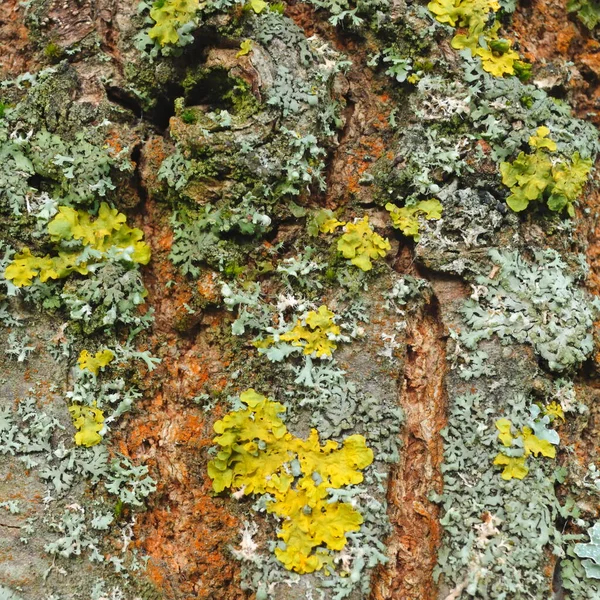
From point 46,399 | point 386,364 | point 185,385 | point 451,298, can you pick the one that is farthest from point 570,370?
point 46,399

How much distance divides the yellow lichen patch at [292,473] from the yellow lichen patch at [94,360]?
1.69 ft

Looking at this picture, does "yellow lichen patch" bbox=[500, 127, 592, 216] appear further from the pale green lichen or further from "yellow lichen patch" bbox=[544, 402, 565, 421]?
"yellow lichen patch" bbox=[544, 402, 565, 421]

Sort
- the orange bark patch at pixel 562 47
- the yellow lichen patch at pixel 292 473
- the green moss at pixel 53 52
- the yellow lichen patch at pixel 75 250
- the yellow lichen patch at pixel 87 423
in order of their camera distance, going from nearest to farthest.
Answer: the yellow lichen patch at pixel 292 473 → the yellow lichen patch at pixel 87 423 → the yellow lichen patch at pixel 75 250 → the green moss at pixel 53 52 → the orange bark patch at pixel 562 47

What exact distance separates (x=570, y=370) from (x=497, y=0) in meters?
1.62

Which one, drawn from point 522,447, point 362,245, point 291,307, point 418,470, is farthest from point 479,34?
point 418,470

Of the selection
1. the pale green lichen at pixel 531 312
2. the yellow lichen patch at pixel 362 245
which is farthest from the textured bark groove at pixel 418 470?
the yellow lichen patch at pixel 362 245

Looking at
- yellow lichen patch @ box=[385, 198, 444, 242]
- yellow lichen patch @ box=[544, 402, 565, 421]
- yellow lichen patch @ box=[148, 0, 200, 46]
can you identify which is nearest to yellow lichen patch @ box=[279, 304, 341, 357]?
yellow lichen patch @ box=[385, 198, 444, 242]

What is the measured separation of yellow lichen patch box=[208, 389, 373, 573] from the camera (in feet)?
7.67

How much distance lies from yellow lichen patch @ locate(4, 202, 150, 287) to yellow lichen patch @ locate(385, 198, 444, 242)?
3.32 ft

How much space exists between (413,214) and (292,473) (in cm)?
112

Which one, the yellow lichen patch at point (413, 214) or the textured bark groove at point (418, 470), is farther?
the yellow lichen patch at point (413, 214)

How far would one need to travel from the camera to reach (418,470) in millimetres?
2514

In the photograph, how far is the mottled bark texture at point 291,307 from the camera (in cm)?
239

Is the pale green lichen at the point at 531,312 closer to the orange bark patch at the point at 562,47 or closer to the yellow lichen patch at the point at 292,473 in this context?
the yellow lichen patch at the point at 292,473
